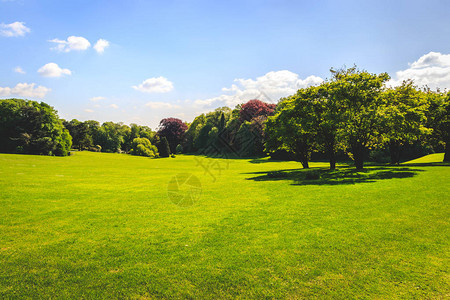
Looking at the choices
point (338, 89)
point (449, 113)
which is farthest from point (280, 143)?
point (449, 113)

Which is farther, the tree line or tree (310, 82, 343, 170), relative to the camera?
tree (310, 82, 343, 170)

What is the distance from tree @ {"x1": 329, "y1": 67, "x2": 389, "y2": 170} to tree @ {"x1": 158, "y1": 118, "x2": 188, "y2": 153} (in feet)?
283

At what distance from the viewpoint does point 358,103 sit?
2584 centimetres

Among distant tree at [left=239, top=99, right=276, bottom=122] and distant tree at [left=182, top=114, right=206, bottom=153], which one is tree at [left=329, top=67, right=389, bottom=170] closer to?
distant tree at [left=239, top=99, right=276, bottom=122]

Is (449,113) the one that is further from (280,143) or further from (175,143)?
(175,143)

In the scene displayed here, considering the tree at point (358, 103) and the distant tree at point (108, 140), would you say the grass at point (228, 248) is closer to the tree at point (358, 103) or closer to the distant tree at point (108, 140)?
the tree at point (358, 103)

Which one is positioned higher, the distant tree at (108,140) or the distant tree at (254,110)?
the distant tree at (254,110)

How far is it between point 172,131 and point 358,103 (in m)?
88.3

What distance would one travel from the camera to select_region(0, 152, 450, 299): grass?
17.9 ft

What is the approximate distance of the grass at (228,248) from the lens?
215 inches

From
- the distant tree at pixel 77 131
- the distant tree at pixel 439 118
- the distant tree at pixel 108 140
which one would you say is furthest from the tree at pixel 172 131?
the distant tree at pixel 439 118

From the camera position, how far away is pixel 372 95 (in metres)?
25.8

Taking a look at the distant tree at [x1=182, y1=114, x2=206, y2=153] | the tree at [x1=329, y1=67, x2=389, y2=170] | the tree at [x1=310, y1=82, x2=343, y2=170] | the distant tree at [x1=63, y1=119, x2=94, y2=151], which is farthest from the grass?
the distant tree at [x1=182, y1=114, x2=206, y2=153]

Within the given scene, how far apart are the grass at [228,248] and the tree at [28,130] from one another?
49823mm
